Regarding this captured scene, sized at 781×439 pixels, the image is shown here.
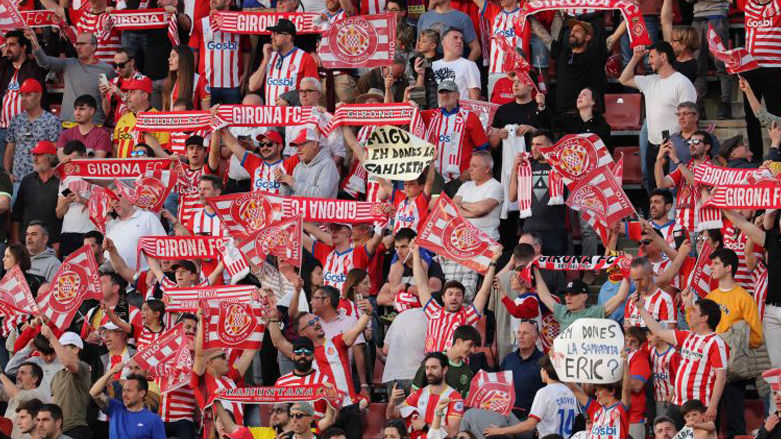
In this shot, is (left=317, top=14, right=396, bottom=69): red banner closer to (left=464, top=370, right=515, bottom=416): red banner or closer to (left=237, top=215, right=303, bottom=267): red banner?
(left=237, top=215, right=303, bottom=267): red banner

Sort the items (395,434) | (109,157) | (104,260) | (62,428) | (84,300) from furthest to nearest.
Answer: (109,157), (104,260), (84,300), (62,428), (395,434)

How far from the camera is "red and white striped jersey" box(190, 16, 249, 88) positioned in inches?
834

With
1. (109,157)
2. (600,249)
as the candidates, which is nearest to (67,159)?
(109,157)

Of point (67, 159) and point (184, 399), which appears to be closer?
point (184, 399)

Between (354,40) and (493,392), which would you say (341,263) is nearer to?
(354,40)

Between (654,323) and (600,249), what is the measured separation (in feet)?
9.52

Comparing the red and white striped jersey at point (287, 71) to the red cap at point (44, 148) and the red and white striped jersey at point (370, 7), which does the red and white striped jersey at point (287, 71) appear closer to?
the red and white striped jersey at point (370, 7)

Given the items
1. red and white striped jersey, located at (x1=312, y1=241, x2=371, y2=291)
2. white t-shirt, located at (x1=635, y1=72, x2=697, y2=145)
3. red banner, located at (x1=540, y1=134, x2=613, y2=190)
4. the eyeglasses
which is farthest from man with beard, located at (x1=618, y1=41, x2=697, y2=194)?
the eyeglasses

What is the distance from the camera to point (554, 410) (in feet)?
52.1

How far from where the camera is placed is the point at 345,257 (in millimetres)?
18500

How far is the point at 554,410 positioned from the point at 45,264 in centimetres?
556

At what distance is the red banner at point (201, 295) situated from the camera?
1742 centimetres

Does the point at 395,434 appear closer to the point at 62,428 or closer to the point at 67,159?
the point at 62,428

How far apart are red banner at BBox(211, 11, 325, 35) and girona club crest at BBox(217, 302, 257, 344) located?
15.7 feet
